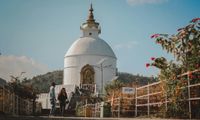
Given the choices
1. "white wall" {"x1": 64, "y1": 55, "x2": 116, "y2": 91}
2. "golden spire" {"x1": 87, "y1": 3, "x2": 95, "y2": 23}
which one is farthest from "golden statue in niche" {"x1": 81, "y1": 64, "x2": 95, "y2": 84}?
"golden spire" {"x1": 87, "y1": 3, "x2": 95, "y2": 23}

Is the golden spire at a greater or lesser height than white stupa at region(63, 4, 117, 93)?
greater

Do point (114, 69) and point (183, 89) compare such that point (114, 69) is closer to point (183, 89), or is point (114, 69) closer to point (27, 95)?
point (27, 95)

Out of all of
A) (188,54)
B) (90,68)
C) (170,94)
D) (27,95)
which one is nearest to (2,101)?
(170,94)

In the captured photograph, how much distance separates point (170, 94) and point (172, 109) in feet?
1.58

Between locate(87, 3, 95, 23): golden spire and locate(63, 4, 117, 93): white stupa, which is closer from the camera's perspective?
locate(63, 4, 117, 93): white stupa

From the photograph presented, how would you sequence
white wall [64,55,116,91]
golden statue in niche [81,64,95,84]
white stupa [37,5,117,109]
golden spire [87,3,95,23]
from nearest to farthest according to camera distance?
golden statue in niche [81,64,95,84]
white stupa [37,5,117,109]
white wall [64,55,116,91]
golden spire [87,3,95,23]

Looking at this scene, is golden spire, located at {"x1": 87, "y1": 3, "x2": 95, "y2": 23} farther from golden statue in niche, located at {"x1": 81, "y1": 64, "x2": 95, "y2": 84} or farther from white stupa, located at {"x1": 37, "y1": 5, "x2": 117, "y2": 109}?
golden statue in niche, located at {"x1": 81, "y1": 64, "x2": 95, "y2": 84}

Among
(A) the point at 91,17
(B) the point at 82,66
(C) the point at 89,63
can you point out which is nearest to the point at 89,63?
(C) the point at 89,63

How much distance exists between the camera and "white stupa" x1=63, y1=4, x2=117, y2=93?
41.7 meters

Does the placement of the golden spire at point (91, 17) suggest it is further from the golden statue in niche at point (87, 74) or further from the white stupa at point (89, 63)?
the golden statue in niche at point (87, 74)

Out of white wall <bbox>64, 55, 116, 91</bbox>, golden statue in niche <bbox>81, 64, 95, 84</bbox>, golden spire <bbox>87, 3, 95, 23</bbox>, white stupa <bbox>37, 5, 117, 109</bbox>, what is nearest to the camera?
golden statue in niche <bbox>81, 64, 95, 84</bbox>

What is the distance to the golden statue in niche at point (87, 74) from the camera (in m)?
41.4

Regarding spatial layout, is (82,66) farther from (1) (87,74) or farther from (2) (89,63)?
(1) (87,74)

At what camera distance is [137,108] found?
15.5 metres
